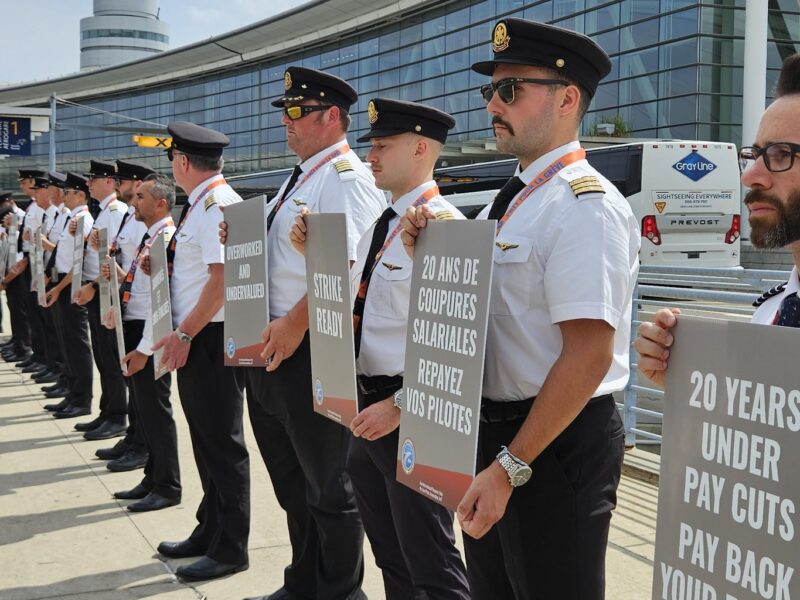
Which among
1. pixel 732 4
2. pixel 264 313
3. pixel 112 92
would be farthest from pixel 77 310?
pixel 112 92

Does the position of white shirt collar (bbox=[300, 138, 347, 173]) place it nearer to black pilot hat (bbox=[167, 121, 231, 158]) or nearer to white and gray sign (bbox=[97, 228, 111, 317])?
black pilot hat (bbox=[167, 121, 231, 158])

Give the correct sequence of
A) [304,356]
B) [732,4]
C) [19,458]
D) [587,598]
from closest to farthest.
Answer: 1. [587,598]
2. [304,356]
3. [19,458]
4. [732,4]

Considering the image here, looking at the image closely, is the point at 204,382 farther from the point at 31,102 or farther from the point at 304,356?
the point at 31,102

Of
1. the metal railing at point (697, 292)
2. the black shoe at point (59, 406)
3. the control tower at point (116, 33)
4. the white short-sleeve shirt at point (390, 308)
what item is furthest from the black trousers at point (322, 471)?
the control tower at point (116, 33)

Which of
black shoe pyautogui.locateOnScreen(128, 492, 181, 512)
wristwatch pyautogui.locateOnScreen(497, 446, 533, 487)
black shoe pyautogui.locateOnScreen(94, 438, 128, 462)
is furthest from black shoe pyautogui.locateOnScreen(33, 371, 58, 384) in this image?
wristwatch pyautogui.locateOnScreen(497, 446, 533, 487)

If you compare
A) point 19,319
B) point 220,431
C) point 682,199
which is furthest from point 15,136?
point 220,431

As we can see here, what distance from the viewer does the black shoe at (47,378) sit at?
10.3m

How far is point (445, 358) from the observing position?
242cm

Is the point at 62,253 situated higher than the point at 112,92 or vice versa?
the point at 112,92

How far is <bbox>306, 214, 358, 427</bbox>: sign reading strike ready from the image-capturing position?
3.10 metres

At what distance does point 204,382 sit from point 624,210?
2635mm

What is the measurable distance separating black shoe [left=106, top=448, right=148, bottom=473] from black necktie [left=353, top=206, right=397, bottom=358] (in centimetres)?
380

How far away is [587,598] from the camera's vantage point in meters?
2.32

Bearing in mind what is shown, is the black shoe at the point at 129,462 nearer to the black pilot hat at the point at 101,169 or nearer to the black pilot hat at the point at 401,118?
the black pilot hat at the point at 101,169
